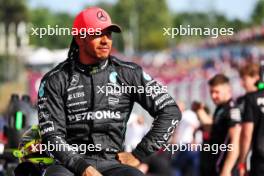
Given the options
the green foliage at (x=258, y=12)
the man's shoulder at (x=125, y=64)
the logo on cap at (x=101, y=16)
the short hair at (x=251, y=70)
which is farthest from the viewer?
the green foliage at (x=258, y=12)

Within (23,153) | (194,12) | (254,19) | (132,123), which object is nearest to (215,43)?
(194,12)

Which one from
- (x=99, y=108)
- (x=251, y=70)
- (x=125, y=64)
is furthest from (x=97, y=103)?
(x=251, y=70)

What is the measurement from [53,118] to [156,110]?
29.3 inches

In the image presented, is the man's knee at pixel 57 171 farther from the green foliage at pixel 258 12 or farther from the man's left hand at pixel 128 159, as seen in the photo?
the green foliage at pixel 258 12

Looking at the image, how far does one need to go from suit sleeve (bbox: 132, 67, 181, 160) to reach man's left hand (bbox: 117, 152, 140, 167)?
114mm

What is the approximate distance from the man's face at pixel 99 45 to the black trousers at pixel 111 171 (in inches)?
32.8

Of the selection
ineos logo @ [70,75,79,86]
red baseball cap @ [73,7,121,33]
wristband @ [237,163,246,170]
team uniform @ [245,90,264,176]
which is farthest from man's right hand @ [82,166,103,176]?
wristband @ [237,163,246,170]

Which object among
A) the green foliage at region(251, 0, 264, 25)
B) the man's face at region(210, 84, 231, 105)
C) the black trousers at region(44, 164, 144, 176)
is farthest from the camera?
the green foliage at region(251, 0, 264, 25)

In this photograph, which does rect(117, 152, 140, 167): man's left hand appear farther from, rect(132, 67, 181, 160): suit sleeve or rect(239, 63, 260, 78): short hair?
rect(239, 63, 260, 78): short hair

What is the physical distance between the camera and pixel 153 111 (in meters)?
6.38

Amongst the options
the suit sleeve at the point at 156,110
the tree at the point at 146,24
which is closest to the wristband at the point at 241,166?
the suit sleeve at the point at 156,110

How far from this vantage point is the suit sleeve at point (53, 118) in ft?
20.2

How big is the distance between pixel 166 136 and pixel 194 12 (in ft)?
313

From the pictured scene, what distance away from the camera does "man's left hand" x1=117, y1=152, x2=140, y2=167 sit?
20.2ft
